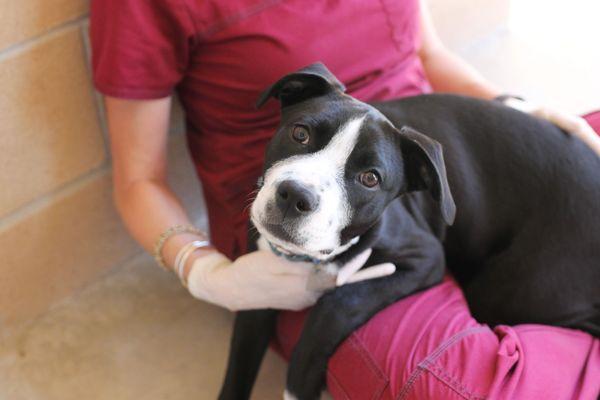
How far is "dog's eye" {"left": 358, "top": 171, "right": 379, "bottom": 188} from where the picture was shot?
3.76 ft

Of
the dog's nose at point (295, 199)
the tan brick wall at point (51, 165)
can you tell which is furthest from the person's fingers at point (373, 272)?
the tan brick wall at point (51, 165)

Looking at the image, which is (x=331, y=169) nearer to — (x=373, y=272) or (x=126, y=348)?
(x=373, y=272)

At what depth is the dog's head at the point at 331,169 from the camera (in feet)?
3.64

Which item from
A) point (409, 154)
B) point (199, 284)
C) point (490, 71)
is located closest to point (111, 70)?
point (199, 284)

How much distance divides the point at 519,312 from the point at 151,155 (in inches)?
31.2

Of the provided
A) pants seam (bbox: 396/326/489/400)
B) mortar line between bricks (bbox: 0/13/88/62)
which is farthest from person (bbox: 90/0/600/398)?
mortar line between bricks (bbox: 0/13/88/62)

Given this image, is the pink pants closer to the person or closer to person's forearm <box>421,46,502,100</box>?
the person

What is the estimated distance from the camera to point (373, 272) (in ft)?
4.41

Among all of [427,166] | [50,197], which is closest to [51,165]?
[50,197]

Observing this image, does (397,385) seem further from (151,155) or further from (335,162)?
(151,155)

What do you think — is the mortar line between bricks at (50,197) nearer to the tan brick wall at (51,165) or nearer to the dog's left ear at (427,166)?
the tan brick wall at (51,165)

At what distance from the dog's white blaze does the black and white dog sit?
5 cm

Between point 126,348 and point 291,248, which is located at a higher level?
point 291,248

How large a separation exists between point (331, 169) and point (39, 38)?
734 millimetres
